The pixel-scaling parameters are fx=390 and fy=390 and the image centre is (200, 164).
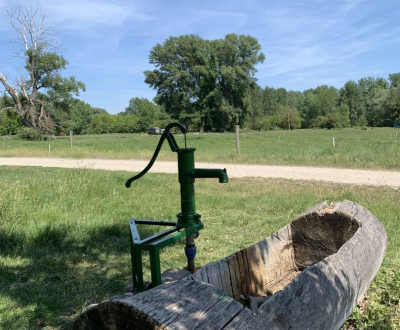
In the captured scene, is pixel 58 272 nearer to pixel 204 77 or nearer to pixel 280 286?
pixel 280 286

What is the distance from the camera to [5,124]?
70.6 m

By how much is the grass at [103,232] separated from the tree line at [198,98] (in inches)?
1210

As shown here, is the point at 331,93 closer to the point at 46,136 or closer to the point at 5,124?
the point at 5,124

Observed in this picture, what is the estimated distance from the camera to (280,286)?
11.8 ft

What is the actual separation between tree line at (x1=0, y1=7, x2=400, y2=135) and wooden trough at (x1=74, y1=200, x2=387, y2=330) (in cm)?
3554

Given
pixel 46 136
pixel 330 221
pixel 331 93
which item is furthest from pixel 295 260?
pixel 331 93

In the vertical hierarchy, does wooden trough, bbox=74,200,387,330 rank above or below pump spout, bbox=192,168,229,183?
below

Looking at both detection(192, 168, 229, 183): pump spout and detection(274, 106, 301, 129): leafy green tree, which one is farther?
detection(274, 106, 301, 129): leafy green tree

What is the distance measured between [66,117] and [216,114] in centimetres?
2587

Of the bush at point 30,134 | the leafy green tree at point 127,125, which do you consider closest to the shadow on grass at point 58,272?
the bush at point 30,134

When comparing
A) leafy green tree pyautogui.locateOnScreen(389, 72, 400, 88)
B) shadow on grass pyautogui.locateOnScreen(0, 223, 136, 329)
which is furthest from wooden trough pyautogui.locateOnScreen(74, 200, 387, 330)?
leafy green tree pyautogui.locateOnScreen(389, 72, 400, 88)

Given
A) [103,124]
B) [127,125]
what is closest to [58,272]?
[127,125]

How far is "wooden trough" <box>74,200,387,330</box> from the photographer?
160 cm

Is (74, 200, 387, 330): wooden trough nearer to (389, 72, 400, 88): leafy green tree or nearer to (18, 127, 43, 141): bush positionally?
(18, 127, 43, 141): bush
